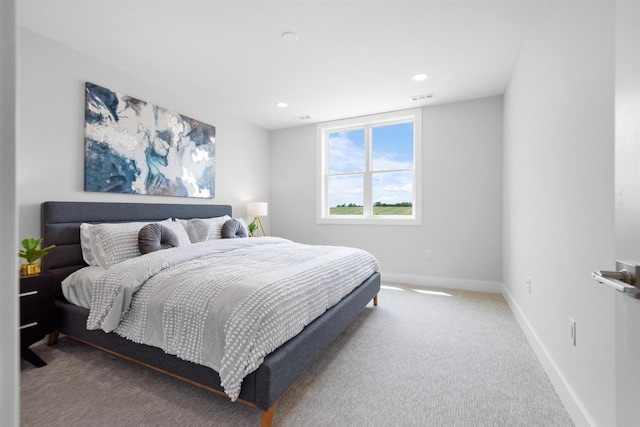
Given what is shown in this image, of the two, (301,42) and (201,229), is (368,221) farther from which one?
(301,42)

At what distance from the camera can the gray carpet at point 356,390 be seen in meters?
1.48

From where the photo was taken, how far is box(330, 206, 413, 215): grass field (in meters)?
4.34

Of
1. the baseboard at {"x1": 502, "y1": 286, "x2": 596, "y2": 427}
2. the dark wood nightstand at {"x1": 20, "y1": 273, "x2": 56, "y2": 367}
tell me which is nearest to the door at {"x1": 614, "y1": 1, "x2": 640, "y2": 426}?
the baseboard at {"x1": 502, "y1": 286, "x2": 596, "y2": 427}

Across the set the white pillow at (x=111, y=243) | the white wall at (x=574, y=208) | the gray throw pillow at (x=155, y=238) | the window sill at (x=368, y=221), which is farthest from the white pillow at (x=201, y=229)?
the white wall at (x=574, y=208)

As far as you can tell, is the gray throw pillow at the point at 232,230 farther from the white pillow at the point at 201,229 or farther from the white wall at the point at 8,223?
the white wall at the point at 8,223

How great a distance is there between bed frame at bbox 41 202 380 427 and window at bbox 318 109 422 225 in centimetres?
164

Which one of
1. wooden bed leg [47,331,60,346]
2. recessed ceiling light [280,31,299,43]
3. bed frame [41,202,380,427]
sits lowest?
wooden bed leg [47,331,60,346]

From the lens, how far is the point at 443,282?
3.95m

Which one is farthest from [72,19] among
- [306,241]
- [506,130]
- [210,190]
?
[506,130]

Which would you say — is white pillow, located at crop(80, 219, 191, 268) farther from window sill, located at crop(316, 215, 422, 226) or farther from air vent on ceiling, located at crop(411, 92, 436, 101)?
air vent on ceiling, located at crop(411, 92, 436, 101)

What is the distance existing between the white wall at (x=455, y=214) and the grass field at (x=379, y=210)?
9.7 inches

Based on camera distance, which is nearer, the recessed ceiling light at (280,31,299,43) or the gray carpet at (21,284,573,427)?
the gray carpet at (21,284,573,427)

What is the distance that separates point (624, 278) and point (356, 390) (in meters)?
1.46

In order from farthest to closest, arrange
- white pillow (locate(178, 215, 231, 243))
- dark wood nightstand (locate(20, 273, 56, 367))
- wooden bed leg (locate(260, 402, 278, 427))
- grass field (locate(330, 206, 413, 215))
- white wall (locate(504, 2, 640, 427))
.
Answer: grass field (locate(330, 206, 413, 215)), white pillow (locate(178, 215, 231, 243)), dark wood nightstand (locate(20, 273, 56, 367)), wooden bed leg (locate(260, 402, 278, 427)), white wall (locate(504, 2, 640, 427))
